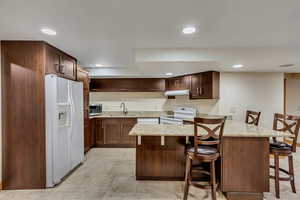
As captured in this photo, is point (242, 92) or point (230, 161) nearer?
point (230, 161)

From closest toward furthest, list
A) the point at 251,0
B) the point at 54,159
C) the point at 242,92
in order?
the point at 251,0, the point at 54,159, the point at 242,92

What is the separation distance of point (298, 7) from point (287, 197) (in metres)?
2.32

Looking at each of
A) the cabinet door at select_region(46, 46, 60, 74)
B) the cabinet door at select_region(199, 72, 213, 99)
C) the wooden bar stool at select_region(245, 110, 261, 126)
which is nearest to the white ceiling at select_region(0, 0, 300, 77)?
the cabinet door at select_region(46, 46, 60, 74)

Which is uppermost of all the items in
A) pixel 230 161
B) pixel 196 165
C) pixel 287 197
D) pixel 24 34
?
pixel 24 34

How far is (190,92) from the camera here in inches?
172

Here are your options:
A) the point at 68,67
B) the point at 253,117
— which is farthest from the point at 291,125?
the point at 68,67

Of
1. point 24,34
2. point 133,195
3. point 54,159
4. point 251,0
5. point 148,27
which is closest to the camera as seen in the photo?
point 251,0

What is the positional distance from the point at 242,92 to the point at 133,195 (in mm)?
3449

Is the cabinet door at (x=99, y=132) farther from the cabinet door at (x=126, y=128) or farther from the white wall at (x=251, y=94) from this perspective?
the white wall at (x=251, y=94)

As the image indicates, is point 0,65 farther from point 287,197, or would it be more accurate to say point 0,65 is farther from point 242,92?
point 242,92

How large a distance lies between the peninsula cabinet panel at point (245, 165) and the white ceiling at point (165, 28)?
136 centimetres

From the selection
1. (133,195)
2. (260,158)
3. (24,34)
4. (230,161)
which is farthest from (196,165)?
(24,34)

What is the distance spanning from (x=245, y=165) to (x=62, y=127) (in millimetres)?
2710

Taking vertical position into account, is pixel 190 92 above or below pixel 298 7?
below
